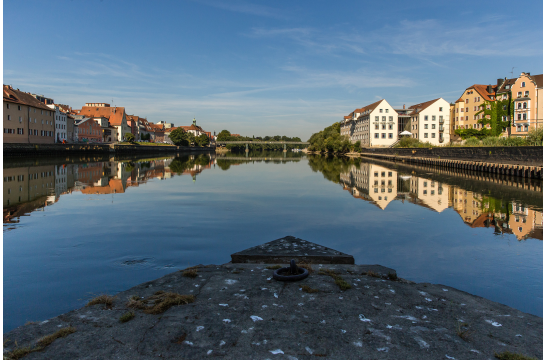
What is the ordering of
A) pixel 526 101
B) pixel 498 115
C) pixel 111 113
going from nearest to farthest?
pixel 526 101
pixel 498 115
pixel 111 113

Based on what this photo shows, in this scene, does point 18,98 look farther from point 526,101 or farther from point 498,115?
point 526,101

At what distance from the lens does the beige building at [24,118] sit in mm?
59062

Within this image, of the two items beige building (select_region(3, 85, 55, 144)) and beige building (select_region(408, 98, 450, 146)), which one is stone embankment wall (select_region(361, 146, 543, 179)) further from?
beige building (select_region(3, 85, 55, 144))

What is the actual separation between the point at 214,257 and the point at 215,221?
4.51 m

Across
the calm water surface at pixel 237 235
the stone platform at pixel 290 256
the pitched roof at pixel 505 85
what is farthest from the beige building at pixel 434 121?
the stone platform at pixel 290 256

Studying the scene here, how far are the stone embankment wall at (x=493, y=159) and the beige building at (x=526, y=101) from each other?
34696 millimetres

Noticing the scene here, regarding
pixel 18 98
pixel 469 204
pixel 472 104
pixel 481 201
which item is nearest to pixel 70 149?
pixel 18 98

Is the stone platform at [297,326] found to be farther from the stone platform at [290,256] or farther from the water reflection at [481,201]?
the water reflection at [481,201]

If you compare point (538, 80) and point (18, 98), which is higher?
point (538, 80)

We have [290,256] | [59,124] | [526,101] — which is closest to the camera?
[290,256]

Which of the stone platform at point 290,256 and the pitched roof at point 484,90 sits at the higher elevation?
the pitched roof at point 484,90

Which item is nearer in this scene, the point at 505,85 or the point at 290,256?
the point at 290,256

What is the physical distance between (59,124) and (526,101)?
10326 cm

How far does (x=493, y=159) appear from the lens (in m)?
35.3
